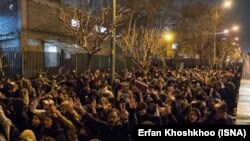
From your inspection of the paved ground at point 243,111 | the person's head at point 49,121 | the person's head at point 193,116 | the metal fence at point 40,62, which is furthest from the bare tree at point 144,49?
the person's head at point 49,121

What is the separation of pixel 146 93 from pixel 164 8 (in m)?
26.7

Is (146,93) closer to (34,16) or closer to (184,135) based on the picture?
(184,135)

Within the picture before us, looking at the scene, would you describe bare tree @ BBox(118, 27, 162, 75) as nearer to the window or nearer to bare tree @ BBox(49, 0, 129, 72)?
bare tree @ BBox(49, 0, 129, 72)

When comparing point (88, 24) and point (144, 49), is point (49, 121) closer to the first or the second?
point (88, 24)

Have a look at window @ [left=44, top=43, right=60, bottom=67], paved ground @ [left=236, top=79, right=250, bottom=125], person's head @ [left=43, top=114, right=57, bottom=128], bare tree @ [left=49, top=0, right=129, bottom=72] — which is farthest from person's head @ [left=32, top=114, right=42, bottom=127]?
window @ [left=44, top=43, right=60, bottom=67]

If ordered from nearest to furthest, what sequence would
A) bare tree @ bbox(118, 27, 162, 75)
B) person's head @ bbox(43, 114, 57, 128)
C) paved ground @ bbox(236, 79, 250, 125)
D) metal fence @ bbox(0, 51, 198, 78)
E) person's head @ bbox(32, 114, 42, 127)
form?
person's head @ bbox(43, 114, 57, 128) → person's head @ bbox(32, 114, 42, 127) → paved ground @ bbox(236, 79, 250, 125) → metal fence @ bbox(0, 51, 198, 78) → bare tree @ bbox(118, 27, 162, 75)

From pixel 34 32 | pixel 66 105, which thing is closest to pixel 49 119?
pixel 66 105

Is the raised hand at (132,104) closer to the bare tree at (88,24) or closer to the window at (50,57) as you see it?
the bare tree at (88,24)

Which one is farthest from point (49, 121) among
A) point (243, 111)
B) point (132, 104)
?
point (243, 111)

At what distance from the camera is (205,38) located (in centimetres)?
4306

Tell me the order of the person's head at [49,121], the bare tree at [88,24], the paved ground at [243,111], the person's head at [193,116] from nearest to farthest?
the person's head at [49,121] → the person's head at [193,116] → the paved ground at [243,111] → the bare tree at [88,24]

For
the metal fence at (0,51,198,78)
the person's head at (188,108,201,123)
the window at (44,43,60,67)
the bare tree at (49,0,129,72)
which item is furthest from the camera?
the window at (44,43,60,67)

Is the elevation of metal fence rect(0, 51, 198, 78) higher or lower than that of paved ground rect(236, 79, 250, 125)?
higher

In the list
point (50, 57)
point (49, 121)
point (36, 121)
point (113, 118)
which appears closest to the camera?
point (49, 121)
